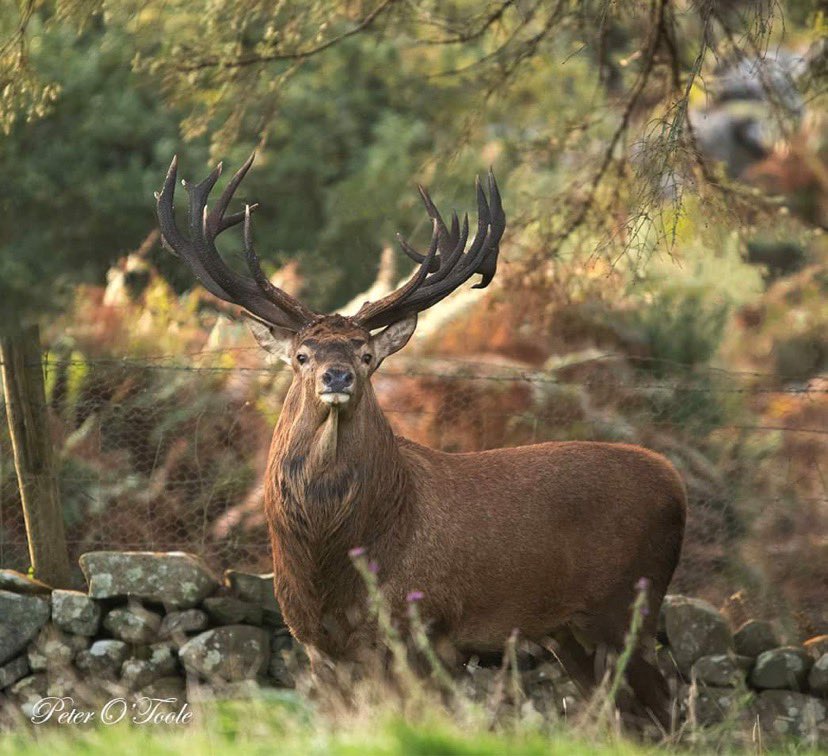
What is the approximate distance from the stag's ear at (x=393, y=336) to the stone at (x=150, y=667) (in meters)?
2.27

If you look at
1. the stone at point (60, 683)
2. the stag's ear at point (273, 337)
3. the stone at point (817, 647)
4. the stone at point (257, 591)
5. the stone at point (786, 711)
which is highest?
the stag's ear at point (273, 337)

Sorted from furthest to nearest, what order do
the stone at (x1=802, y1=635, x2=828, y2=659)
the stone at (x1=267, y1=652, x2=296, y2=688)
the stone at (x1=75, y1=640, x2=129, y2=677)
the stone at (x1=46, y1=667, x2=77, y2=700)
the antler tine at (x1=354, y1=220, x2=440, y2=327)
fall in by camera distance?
the stone at (x1=802, y1=635, x2=828, y2=659) → the stone at (x1=267, y1=652, x2=296, y2=688) → the stone at (x1=75, y1=640, x2=129, y2=677) → the stone at (x1=46, y1=667, x2=77, y2=700) → the antler tine at (x1=354, y1=220, x2=440, y2=327)

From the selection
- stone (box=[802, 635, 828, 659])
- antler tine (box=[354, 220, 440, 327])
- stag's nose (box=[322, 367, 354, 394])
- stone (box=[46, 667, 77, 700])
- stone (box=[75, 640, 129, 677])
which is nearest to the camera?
stag's nose (box=[322, 367, 354, 394])

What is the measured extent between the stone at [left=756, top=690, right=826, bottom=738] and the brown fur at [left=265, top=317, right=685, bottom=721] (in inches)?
45.0

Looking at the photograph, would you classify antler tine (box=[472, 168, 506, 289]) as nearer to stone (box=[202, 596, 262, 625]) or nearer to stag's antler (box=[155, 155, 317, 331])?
stag's antler (box=[155, 155, 317, 331])

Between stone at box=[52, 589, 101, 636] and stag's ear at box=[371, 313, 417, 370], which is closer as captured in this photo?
stag's ear at box=[371, 313, 417, 370]

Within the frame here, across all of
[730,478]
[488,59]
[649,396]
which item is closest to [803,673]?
[730,478]

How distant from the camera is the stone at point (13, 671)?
789 cm

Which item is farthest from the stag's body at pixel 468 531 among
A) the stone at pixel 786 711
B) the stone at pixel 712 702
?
the stone at pixel 786 711

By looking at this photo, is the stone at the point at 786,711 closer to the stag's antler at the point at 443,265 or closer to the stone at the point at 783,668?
the stone at the point at 783,668

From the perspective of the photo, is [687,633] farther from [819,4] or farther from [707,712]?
[819,4]

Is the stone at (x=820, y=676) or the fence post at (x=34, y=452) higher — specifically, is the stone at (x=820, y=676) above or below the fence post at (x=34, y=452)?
below

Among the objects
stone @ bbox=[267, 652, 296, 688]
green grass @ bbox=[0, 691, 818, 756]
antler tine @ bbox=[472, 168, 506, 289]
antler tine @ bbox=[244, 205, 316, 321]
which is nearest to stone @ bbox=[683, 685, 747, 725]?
stone @ bbox=[267, 652, 296, 688]

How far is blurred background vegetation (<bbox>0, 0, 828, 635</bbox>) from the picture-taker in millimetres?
8469
